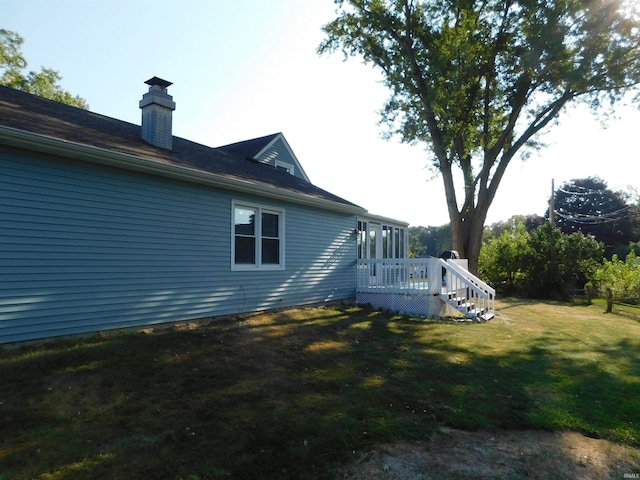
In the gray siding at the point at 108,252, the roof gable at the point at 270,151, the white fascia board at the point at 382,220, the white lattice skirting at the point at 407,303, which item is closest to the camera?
the gray siding at the point at 108,252

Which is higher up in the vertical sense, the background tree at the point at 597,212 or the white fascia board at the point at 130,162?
the background tree at the point at 597,212

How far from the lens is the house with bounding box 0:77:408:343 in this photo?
230 inches

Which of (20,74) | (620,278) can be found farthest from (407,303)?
(20,74)

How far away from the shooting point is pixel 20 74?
2250 centimetres

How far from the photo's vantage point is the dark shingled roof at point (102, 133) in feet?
21.2

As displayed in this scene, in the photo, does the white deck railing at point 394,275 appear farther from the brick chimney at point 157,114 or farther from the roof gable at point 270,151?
the brick chimney at point 157,114

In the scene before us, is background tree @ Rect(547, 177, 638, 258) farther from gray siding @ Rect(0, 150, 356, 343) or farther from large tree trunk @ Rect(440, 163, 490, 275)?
gray siding @ Rect(0, 150, 356, 343)

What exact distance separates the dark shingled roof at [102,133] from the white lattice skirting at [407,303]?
442 centimetres

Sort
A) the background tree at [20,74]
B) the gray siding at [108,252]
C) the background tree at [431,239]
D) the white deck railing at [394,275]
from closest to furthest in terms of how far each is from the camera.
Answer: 1. the gray siding at [108,252]
2. the white deck railing at [394,275]
3. the background tree at [20,74]
4. the background tree at [431,239]

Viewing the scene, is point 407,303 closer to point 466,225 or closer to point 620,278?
point 466,225

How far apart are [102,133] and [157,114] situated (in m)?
1.72

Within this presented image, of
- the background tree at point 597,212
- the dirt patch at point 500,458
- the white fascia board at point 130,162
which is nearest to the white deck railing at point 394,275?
the white fascia board at point 130,162

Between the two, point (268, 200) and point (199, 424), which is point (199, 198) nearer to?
point (268, 200)

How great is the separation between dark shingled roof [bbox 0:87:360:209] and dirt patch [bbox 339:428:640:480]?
20.8ft
